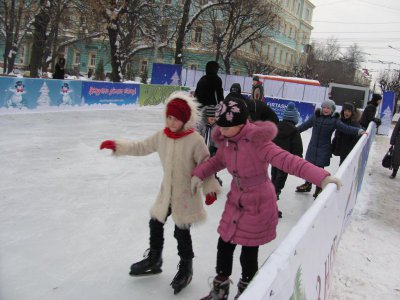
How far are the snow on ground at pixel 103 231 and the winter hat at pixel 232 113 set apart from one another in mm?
1358

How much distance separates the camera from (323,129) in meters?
5.41

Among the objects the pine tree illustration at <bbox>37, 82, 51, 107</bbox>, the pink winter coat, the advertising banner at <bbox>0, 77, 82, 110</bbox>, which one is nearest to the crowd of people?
the pink winter coat

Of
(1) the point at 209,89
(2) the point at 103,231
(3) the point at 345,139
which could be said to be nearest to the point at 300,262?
(2) the point at 103,231

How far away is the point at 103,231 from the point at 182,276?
131 centimetres

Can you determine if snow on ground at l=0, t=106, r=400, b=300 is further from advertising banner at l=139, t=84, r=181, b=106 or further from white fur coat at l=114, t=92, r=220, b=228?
advertising banner at l=139, t=84, r=181, b=106

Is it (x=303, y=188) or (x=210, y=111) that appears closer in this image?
(x=210, y=111)

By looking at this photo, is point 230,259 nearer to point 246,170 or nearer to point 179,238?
point 179,238

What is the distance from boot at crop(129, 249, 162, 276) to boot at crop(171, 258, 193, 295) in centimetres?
22

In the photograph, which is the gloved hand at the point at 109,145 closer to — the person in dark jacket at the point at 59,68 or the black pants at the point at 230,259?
the black pants at the point at 230,259

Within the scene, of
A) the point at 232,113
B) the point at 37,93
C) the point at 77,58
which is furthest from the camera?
the point at 77,58

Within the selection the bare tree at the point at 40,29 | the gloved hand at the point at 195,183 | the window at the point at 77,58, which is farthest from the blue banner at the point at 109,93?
the window at the point at 77,58

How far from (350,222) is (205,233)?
200 cm

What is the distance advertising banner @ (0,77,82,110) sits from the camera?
33.1 ft

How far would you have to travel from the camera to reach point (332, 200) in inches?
89.2
